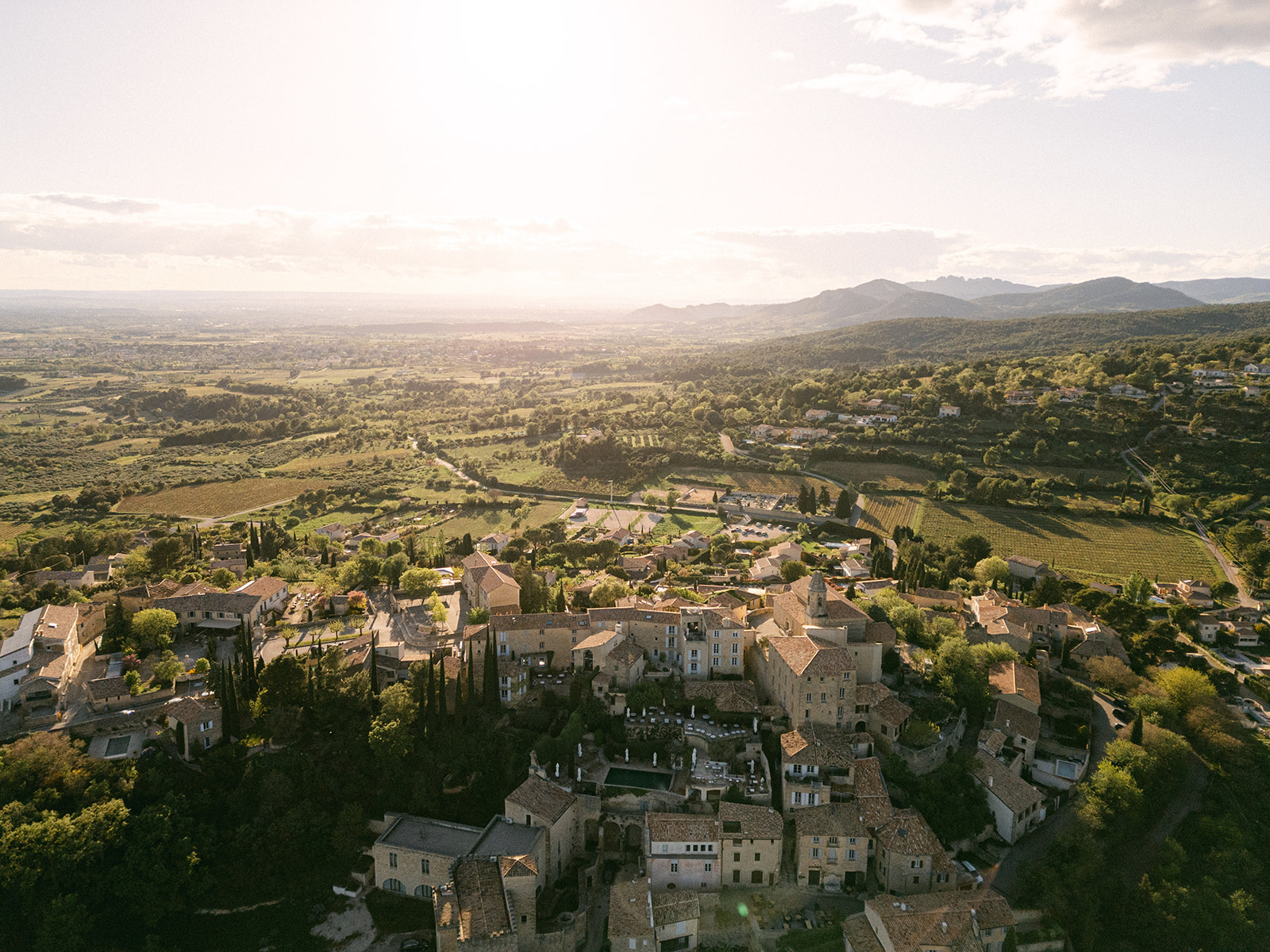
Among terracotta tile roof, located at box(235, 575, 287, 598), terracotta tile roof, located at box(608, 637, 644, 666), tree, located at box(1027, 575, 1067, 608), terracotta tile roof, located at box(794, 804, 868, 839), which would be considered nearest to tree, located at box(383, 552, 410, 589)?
terracotta tile roof, located at box(235, 575, 287, 598)

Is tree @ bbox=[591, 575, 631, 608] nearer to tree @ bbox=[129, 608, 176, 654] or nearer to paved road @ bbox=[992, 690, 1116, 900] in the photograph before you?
paved road @ bbox=[992, 690, 1116, 900]

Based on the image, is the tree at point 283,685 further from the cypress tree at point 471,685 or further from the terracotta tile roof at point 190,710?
the cypress tree at point 471,685

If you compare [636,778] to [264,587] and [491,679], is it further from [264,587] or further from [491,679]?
[264,587]

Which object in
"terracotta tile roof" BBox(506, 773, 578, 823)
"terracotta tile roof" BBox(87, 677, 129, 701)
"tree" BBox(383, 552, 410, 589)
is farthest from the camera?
"tree" BBox(383, 552, 410, 589)

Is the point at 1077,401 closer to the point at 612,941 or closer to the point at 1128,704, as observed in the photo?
the point at 1128,704

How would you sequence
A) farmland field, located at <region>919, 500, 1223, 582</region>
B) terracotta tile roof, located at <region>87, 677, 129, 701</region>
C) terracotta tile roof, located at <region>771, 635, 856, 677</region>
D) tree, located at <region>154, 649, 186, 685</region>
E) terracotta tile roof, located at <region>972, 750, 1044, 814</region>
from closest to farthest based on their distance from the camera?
terracotta tile roof, located at <region>972, 750, 1044, 814</region>
terracotta tile roof, located at <region>771, 635, 856, 677</region>
terracotta tile roof, located at <region>87, 677, 129, 701</region>
tree, located at <region>154, 649, 186, 685</region>
farmland field, located at <region>919, 500, 1223, 582</region>
